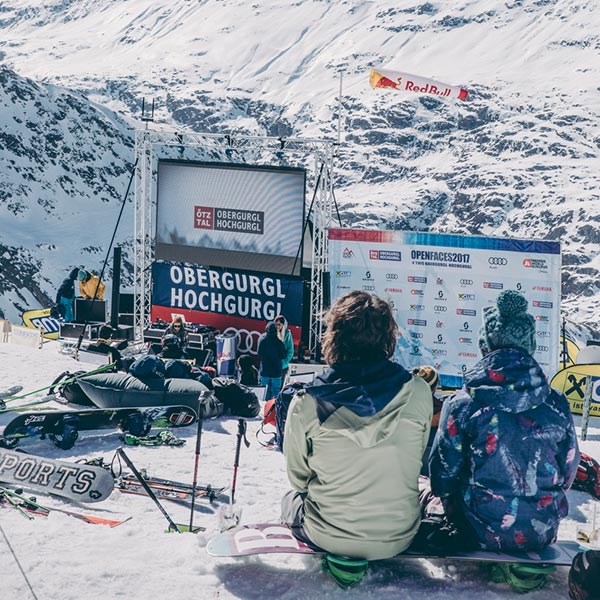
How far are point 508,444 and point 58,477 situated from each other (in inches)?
135

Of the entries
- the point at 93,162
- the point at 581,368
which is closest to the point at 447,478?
the point at 581,368

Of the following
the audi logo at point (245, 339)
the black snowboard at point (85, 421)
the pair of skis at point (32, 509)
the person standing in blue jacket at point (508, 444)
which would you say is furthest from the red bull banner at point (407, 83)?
the person standing in blue jacket at point (508, 444)

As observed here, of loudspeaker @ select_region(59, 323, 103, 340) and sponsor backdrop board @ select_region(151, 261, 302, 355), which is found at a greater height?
sponsor backdrop board @ select_region(151, 261, 302, 355)

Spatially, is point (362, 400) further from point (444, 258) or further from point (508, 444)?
point (444, 258)

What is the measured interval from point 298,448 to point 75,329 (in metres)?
13.2

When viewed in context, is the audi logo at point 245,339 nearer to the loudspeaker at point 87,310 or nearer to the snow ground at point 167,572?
the loudspeaker at point 87,310

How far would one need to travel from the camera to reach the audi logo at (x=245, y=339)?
14.9 m

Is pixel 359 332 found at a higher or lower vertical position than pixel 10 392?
higher

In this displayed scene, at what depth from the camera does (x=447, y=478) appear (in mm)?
3678

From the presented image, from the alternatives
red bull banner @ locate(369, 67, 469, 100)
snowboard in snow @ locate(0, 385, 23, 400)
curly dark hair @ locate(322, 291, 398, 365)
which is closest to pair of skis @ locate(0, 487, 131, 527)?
curly dark hair @ locate(322, 291, 398, 365)

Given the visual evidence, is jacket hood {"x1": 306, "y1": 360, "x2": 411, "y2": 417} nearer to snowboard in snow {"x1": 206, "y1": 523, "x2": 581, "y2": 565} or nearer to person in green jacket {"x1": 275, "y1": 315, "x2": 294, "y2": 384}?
snowboard in snow {"x1": 206, "y1": 523, "x2": 581, "y2": 565}

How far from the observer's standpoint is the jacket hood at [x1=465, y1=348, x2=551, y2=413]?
3500 millimetres

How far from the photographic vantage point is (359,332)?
3408 mm

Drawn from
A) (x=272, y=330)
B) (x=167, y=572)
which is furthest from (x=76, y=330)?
(x=167, y=572)
